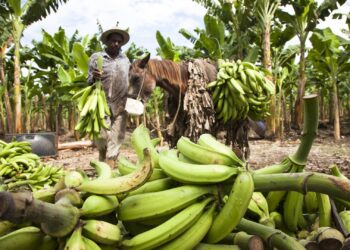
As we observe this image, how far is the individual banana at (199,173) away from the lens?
1024mm

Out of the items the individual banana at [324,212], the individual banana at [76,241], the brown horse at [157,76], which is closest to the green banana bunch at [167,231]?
the individual banana at [76,241]

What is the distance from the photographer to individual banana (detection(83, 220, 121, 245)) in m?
0.93

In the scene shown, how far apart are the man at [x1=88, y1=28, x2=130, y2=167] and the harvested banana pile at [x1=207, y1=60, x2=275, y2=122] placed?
4.21 feet

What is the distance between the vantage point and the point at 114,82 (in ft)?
17.4

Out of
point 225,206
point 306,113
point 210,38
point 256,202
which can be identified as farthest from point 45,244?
point 210,38

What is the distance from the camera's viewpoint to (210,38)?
12633 mm

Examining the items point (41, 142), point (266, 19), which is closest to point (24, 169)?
point (41, 142)

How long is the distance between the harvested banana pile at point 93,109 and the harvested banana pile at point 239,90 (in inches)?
55.0

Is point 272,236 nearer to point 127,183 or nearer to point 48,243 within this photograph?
point 127,183

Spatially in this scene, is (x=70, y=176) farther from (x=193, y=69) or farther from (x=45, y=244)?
(x=193, y=69)

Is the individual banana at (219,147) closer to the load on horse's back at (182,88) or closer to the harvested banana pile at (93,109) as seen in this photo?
the load on horse's back at (182,88)

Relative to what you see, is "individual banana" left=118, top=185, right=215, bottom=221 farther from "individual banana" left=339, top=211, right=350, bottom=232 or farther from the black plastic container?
the black plastic container

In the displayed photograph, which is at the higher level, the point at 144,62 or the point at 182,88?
the point at 144,62

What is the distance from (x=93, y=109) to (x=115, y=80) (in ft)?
2.99
